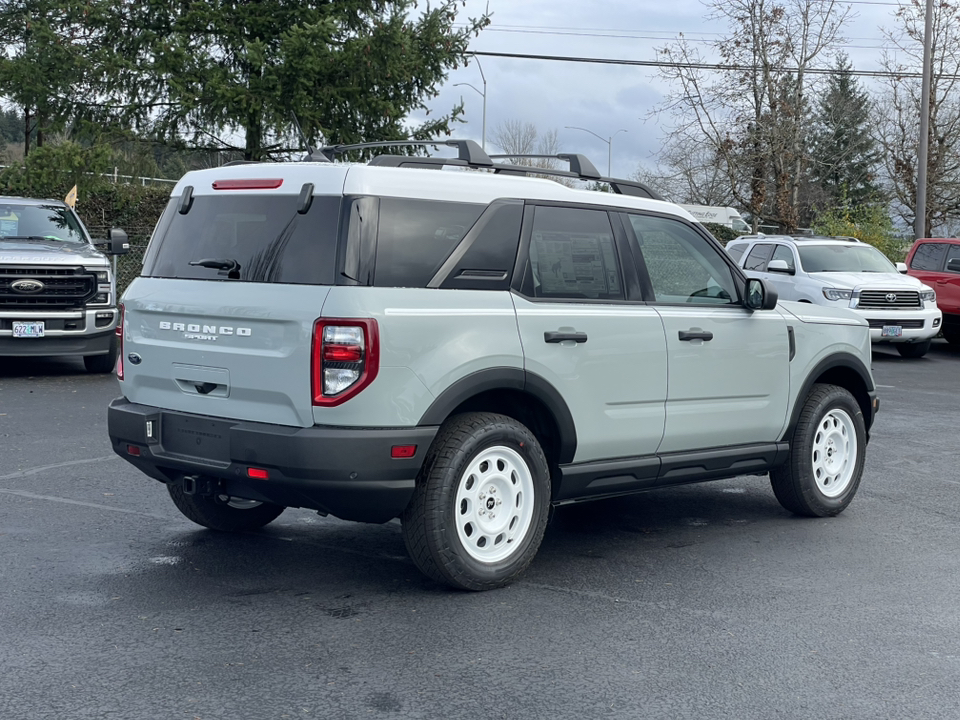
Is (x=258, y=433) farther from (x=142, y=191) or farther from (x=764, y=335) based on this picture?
(x=142, y=191)

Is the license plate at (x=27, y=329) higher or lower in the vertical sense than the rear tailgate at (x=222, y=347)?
lower

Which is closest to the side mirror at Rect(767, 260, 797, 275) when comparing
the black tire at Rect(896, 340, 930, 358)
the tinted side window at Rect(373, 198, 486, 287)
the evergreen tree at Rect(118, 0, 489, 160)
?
the black tire at Rect(896, 340, 930, 358)

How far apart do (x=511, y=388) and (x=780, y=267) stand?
13.9m

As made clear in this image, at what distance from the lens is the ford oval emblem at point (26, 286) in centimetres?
1348

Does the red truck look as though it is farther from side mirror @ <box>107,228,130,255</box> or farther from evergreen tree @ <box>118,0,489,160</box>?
side mirror @ <box>107,228,130,255</box>

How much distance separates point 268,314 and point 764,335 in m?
3.03

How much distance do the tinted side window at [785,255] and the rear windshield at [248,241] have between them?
15.1 m

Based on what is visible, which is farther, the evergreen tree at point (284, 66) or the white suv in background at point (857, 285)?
the evergreen tree at point (284, 66)

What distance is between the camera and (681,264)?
6586 millimetres

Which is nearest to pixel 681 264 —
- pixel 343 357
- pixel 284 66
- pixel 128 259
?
pixel 343 357

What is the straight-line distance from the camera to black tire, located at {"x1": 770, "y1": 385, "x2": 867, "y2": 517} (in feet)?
23.3

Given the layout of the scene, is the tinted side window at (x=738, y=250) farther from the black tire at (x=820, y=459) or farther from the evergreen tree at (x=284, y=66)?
the black tire at (x=820, y=459)

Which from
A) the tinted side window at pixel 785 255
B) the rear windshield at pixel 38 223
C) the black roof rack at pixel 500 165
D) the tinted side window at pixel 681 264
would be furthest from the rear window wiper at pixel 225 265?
the tinted side window at pixel 785 255

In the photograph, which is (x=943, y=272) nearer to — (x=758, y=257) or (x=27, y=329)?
(x=758, y=257)
